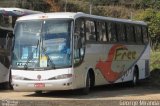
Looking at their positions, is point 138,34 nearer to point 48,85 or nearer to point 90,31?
point 90,31

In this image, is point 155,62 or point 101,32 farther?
point 155,62

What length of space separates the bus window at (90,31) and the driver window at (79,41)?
1.68 ft

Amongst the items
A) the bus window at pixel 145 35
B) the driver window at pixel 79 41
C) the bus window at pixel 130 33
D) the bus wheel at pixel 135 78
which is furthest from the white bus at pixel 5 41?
the bus window at pixel 145 35

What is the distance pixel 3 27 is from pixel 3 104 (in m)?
10.1

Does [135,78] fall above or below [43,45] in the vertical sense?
below

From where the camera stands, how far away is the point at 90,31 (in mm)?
21938

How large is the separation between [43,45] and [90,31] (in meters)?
2.64

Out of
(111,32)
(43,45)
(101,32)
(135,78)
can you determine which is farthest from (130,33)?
(43,45)

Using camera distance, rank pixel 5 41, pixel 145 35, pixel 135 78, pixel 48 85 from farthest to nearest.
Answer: pixel 145 35, pixel 135 78, pixel 5 41, pixel 48 85

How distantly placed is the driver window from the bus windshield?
332 mm

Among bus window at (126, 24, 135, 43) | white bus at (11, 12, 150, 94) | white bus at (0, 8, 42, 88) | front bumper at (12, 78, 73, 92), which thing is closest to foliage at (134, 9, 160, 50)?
bus window at (126, 24, 135, 43)

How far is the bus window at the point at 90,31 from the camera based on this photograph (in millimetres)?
21578

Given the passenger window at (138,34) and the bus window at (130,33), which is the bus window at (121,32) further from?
the passenger window at (138,34)

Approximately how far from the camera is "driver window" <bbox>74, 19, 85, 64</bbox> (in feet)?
65.9
